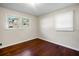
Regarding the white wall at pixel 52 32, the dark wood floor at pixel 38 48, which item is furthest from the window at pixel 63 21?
the dark wood floor at pixel 38 48

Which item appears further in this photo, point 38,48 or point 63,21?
point 38,48

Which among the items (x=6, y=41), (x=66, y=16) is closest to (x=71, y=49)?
(x=66, y=16)

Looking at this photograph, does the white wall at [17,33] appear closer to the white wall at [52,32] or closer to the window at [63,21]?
the white wall at [52,32]

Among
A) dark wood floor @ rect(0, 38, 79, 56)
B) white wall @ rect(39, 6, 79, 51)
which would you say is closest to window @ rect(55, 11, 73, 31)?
white wall @ rect(39, 6, 79, 51)

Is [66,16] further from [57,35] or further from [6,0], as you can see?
[6,0]

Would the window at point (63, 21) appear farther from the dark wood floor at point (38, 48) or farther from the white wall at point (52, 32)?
the dark wood floor at point (38, 48)

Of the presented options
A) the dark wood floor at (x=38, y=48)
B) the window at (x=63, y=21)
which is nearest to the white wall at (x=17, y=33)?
the dark wood floor at (x=38, y=48)

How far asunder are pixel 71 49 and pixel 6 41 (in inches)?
44.3

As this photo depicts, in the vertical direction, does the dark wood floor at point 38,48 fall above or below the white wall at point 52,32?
below

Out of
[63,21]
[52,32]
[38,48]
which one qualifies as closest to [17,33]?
[38,48]

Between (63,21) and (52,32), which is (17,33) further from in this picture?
(63,21)

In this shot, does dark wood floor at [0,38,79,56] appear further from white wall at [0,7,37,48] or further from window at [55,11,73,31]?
window at [55,11,73,31]

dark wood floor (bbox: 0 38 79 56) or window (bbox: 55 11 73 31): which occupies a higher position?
window (bbox: 55 11 73 31)

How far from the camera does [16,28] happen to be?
1.03 m
